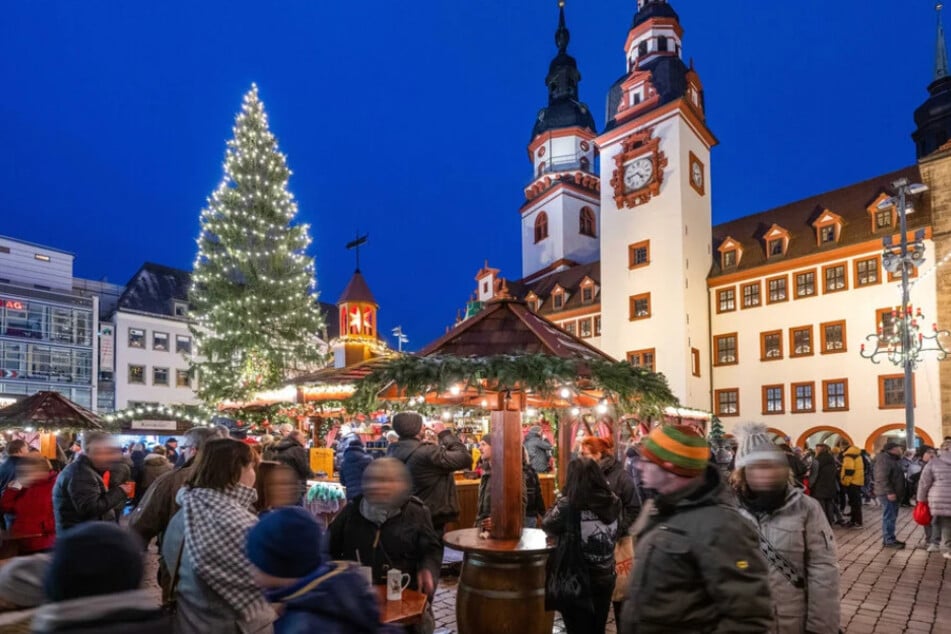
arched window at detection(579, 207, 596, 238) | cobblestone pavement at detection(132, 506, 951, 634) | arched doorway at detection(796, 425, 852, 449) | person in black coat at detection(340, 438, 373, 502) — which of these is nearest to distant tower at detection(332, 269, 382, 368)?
cobblestone pavement at detection(132, 506, 951, 634)

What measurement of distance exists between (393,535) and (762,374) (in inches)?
1164

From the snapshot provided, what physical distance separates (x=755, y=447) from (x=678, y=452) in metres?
2.04

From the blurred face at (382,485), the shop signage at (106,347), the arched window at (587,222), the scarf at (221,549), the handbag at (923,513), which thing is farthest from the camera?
the arched window at (587,222)

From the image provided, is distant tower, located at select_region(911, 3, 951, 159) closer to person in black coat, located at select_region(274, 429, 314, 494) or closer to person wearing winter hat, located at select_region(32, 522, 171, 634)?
person in black coat, located at select_region(274, 429, 314, 494)

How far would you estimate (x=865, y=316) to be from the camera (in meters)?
27.6

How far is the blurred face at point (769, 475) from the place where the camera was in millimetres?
4016

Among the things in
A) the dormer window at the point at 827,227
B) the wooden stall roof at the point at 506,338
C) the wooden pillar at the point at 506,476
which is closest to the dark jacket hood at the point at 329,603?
the wooden stall roof at the point at 506,338

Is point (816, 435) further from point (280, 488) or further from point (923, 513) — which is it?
point (280, 488)

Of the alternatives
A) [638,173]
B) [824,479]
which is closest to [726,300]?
[638,173]

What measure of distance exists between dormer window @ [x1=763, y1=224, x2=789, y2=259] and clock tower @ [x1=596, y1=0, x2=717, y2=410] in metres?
3.05

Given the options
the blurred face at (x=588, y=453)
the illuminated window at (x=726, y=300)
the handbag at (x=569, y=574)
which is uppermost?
the illuminated window at (x=726, y=300)

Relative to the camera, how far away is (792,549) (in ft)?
12.9

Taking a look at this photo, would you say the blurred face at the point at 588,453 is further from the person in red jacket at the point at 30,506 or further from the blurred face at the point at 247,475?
the person in red jacket at the point at 30,506

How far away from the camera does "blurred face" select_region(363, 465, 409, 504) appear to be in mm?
4000
